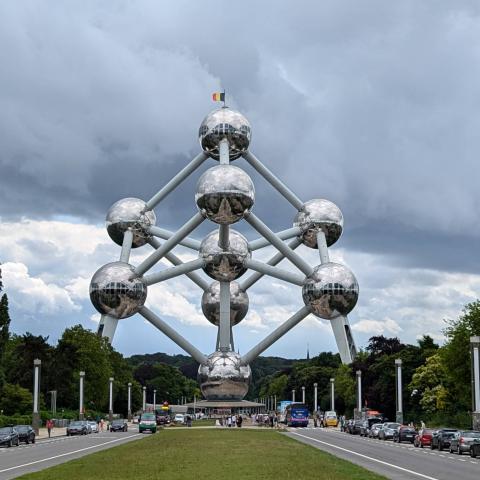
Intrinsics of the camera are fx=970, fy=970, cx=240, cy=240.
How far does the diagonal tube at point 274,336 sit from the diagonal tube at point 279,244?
11.7 ft

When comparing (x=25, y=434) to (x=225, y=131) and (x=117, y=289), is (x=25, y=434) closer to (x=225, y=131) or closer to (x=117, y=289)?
(x=117, y=289)

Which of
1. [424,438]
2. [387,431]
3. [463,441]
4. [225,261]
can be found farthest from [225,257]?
[463,441]

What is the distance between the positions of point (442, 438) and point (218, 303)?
88.9 feet

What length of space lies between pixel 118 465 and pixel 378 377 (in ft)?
189

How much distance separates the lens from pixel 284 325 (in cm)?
6181

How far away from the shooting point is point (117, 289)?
188ft

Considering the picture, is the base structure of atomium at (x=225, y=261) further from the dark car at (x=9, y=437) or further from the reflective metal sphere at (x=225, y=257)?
the dark car at (x=9, y=437)

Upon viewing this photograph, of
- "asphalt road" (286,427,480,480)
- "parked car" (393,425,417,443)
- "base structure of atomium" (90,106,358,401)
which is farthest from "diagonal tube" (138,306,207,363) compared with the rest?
"asphalt road" (286,427,480,480)

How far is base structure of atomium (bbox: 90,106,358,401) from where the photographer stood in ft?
178

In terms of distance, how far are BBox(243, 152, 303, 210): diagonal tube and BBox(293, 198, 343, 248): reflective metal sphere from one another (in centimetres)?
72

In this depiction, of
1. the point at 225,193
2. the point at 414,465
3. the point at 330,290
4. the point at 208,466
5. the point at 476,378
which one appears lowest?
the point at 414,465

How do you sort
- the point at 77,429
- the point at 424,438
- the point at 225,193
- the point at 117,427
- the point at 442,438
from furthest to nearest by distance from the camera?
the point at 117,427 < the point at 77,429 < the point at 225,193 < the point at 424,438 < the point at 442,438

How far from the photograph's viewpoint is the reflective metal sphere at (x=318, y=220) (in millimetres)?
62156

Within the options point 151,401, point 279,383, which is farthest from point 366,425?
point 151,401
